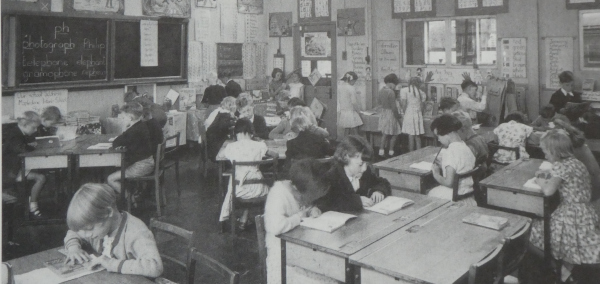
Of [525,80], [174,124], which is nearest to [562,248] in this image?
[525,80]

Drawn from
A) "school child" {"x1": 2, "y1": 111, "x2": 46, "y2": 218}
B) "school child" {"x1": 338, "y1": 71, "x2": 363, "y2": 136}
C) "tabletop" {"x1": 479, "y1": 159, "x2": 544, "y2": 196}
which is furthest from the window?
"school child" {"x1": 2, "y1": 111, "x2": 46, "y2": 218}

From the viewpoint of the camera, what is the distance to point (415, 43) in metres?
9.84

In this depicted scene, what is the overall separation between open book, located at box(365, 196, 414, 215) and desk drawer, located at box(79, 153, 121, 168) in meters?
3.15

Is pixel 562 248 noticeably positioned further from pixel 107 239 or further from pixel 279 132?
pixel 279 132

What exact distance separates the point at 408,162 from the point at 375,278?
8.49ft

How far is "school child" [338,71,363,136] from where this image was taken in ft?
30.0

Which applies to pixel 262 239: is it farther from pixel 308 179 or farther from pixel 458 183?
pixel 458 183

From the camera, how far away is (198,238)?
5148mm

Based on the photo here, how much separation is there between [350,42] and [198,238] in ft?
20.6

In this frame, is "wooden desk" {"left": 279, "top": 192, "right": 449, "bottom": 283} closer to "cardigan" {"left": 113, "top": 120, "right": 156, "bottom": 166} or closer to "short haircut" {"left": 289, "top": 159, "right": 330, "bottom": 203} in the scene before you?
"short haircut" {"left": 289, "top": 159, "right": 330, "bottom": 203}


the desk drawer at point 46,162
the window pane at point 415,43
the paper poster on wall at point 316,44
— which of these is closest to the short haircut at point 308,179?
the desk drawer at point 46,162

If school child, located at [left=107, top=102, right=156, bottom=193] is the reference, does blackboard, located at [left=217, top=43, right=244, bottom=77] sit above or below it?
above

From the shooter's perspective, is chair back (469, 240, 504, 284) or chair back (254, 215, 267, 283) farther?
chair back (254, 215, 267, 283)

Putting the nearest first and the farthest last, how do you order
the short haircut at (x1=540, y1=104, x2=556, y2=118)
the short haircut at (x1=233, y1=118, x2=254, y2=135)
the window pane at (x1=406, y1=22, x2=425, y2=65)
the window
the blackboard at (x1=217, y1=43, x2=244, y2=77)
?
the short haircut at (x1=233, y1=118, x2=254, y2=135)
the short haircut at (x1=540, y1=104, x2=556, y2=118)
the window
the window pane at (x1=406, y1=22, x2=425, y2=65)
the blackboard at (x1=217, y1=43, x2=244, y2=77)
